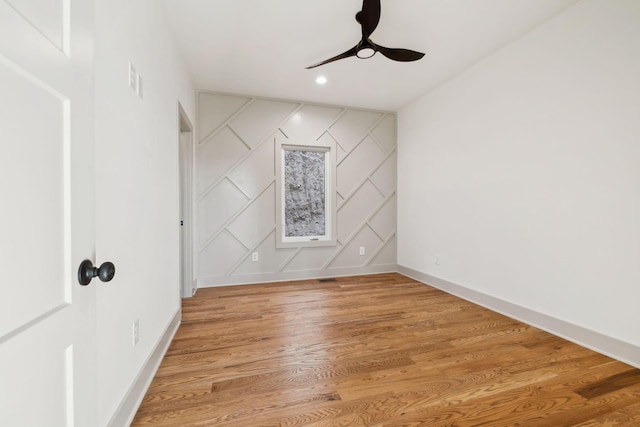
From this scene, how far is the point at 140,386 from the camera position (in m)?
1.51

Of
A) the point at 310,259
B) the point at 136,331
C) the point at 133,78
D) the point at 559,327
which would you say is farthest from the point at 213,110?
the point at 559,327

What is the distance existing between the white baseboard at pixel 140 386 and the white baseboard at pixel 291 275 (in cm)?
148

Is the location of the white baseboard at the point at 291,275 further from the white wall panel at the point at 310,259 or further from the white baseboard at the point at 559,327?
the white baseboard at the point at 559,327

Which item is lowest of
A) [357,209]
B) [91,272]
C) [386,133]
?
[91,272]

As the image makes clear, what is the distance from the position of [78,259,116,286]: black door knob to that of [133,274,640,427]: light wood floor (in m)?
1.01

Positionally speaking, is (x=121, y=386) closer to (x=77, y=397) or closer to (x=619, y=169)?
(x=77, y=397)

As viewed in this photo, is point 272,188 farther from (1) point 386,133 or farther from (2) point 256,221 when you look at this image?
(1) point 386,133

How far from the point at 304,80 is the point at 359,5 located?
4.24 ft

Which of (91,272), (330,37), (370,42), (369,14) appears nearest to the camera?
Answer: (91,272)

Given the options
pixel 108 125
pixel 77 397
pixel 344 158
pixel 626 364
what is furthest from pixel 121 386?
pixel 344 158

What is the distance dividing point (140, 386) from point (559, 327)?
3.04 metres

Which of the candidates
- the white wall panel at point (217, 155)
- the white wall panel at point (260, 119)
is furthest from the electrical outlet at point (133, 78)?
the white wall panel at point (260, 119)

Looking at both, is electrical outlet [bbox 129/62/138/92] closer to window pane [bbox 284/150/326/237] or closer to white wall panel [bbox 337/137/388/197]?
window pane [bbox 284/150/326/237]

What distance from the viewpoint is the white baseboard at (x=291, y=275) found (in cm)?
366
